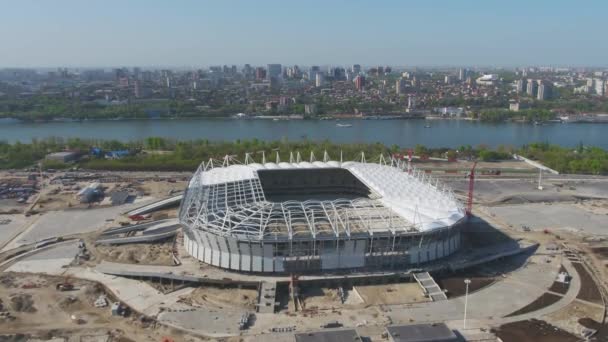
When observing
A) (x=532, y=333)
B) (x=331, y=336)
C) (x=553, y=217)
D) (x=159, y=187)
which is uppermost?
(x=159, y=187)

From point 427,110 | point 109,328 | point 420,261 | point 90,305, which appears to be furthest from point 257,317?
point 427,110

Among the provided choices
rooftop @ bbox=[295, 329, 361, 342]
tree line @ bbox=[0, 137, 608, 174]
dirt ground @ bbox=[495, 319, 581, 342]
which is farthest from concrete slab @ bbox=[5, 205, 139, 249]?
dirt ground @ bbox=[495, 319, 581, 342]

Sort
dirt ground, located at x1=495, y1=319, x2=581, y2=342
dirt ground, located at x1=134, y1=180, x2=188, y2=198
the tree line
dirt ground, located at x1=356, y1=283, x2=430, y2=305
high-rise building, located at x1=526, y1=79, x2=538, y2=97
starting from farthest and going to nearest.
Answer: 1. high-rise building, located at x1=526, y1=79, x2=538, y2=97
2. the tree line
3. dirt ground, located at x1=134, y1=180, x2=188, y2=198
4. dirt ground, located at x1=356, y1=283, x2=430, y2=305
5. dirt ground, located at x1=495, y1=319, x2=581, y2=342

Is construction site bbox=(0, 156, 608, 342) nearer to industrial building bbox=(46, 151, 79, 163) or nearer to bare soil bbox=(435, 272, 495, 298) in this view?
bare soil bbox=(435, 272, 495, 298)

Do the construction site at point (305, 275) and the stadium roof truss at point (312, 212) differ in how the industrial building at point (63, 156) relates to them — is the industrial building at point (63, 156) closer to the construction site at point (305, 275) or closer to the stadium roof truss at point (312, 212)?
the construction site at point (305, 275)

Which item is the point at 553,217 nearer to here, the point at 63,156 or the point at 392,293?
the point at 392,293

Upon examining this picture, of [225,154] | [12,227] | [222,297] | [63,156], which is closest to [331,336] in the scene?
[222,297]
